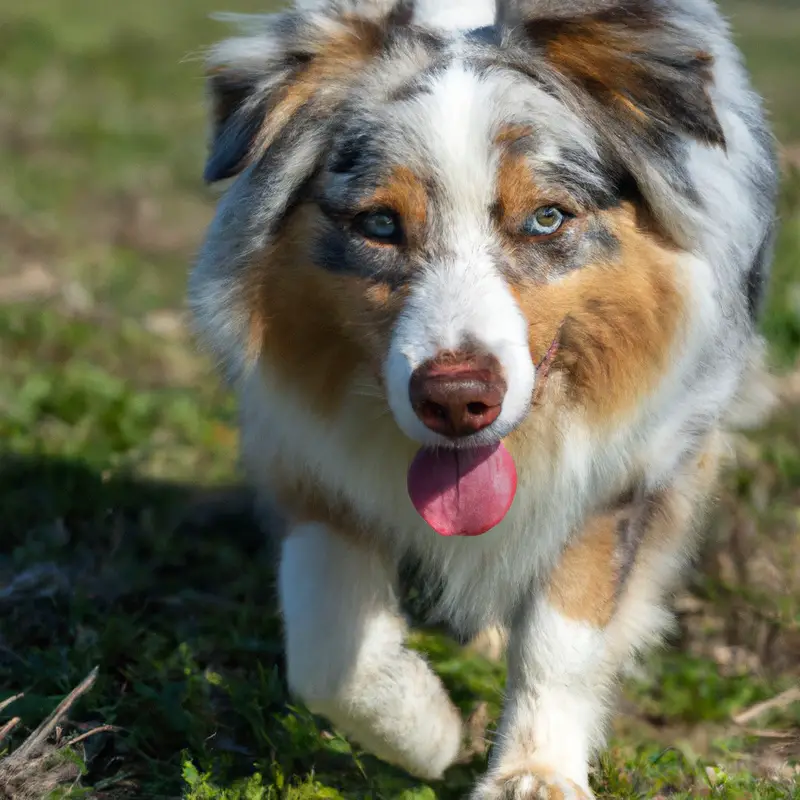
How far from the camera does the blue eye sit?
3.14 m

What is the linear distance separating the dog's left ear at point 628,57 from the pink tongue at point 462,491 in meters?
0.97

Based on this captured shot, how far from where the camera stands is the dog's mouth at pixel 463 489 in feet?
10.6

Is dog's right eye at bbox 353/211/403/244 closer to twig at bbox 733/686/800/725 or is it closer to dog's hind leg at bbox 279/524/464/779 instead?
dog's hind leg at bbox 279/524/464/779

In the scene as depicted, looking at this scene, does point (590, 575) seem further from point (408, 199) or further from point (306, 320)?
point (408, 199)

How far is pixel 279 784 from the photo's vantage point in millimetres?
3332

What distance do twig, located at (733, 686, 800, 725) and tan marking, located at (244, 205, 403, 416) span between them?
1.75 meters

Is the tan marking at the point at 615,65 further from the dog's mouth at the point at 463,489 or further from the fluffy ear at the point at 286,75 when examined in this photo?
the dog's mouth at the point at 463,489

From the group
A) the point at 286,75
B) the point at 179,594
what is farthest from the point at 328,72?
the point at 179,594

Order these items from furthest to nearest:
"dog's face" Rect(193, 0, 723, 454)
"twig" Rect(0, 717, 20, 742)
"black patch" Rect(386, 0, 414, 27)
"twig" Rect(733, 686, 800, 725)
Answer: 1. "twig" Rect(733, 686, 800, 725)
2. "black patch" Rect(386, 0, 414, 27)
3. "twig" Rect(0, 717, 20, 742)
4. "dog's face" Rect(193, 0, 723, 454)

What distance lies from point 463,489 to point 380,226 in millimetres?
702

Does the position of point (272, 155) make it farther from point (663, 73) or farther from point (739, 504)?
point (739, 504)

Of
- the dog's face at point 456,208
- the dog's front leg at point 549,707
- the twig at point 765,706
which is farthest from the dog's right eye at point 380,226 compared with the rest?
the twig at point 765,706

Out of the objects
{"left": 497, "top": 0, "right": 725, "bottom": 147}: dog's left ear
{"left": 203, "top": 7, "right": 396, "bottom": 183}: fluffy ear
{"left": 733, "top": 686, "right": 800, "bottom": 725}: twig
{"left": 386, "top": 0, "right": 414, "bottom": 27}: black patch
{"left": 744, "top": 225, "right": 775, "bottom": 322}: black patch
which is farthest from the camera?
{"left": 733, "top": 686, "right": 800, "bottom": 725}: twig

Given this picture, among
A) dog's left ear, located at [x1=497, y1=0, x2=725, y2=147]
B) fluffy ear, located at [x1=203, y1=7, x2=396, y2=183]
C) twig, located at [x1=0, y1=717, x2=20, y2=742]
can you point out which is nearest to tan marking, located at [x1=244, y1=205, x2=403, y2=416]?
fluffy ear, located at [x1=203, y1=7, x2=396, y2=183]
